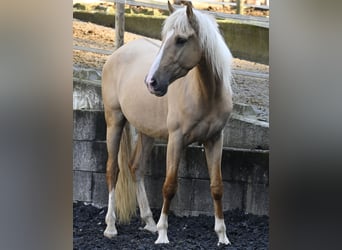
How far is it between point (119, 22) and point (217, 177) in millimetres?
836

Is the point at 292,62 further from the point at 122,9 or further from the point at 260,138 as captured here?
the point at 122,9

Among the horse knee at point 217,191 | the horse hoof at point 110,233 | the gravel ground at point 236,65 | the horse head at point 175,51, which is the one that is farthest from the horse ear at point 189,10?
the horse hoof at point 110,233

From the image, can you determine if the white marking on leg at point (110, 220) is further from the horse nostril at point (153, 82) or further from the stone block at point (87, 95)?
the horse nostril at point (153, 82)

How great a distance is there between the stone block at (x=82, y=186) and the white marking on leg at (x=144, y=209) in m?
0.24

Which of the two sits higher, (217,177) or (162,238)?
(217,177)

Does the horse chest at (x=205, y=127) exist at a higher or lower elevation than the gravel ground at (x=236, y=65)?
lower

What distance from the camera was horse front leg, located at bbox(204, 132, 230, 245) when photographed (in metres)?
2.51

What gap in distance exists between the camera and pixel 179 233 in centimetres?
257

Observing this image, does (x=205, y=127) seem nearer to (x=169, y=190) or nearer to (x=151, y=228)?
(x=169, y=190)

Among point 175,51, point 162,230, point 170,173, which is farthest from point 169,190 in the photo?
point 175,51

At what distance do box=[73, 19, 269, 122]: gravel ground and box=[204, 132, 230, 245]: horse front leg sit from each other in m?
0.22

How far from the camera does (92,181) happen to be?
272cm

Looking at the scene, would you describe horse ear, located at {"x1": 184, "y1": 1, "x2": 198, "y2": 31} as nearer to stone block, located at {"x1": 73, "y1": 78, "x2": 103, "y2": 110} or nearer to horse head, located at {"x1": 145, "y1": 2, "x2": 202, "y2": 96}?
Answer: horse head, located at {"x1": 145, "y1": 2, "x2": 202, "y2": 96}

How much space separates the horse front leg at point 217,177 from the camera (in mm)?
2506
